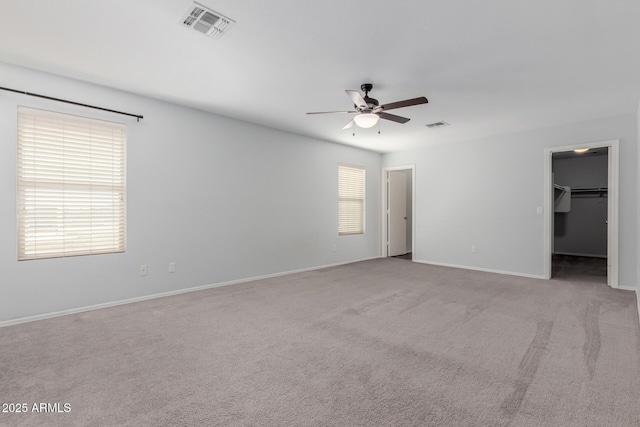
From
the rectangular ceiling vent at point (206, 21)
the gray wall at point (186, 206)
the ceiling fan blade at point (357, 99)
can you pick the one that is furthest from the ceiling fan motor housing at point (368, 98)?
the gray wall at point (186, 206)

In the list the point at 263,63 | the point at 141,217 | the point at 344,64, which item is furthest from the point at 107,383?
the point at 344,64

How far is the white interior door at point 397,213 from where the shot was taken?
727 cm

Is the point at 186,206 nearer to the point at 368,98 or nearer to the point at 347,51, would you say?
the point at 368,98

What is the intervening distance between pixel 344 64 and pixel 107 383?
121 inches

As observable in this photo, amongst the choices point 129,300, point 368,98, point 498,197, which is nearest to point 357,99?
point 368,98

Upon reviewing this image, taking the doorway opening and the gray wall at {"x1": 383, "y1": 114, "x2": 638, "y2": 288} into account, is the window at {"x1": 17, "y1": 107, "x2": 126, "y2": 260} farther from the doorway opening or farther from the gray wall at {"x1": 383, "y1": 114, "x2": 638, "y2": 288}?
the gray wall at {"x1": 383, "y1": 114, "x2": 638, "y2": 288}

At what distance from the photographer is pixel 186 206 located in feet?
13.5

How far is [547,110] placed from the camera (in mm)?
4148

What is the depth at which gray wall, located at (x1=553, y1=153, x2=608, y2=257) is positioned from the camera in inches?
→ 282

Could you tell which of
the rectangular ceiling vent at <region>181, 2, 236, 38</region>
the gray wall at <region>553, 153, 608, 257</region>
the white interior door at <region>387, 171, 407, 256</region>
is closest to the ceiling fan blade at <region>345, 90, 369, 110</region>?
the rectangular ceiling vent at <region>181, 2, 236, 38</region>

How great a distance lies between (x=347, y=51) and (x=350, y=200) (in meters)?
4.13

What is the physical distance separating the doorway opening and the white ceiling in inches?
123

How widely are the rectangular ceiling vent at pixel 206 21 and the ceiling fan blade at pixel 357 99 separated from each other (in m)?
1.13

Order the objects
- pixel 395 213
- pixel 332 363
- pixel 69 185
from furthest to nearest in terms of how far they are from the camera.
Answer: pixel 395 213, pixel 69 185, pixel 332 363
